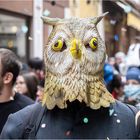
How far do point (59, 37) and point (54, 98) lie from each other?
0.94 feet

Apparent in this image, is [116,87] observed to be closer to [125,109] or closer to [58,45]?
[125,109]

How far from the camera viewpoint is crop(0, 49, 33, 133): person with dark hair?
11.4 feet

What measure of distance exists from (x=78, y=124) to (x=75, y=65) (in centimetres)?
27

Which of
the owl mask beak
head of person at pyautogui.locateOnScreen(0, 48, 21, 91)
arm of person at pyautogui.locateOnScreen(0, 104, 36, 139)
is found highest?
the owl mask beak

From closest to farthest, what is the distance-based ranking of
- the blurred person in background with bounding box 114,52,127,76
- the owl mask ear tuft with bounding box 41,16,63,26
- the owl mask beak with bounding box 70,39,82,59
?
the owl mask beak with bounding box 70,39,82,59 < the owl mask ear tuft with bounding box 41,16,63,26 < the blurred person in background with bounding box 114,52,127,76

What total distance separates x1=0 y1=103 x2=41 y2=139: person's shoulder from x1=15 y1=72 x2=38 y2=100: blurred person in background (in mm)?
3231

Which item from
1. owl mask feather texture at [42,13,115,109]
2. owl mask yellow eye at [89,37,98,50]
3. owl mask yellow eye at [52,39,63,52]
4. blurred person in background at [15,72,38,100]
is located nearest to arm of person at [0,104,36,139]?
owl mask feather texture at [42,13,115,109]

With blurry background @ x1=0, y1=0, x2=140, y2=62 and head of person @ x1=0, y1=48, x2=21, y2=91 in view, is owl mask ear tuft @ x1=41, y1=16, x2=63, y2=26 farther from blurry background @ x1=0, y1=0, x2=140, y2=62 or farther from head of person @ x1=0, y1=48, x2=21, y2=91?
blurry background @ x1=0, y1=0, x2=140, y2=62

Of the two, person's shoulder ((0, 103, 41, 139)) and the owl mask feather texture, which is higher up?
the owl mask feather texture

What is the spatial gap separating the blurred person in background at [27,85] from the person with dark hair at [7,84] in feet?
6.62

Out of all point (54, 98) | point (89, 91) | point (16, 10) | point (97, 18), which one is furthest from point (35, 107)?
point (16, 10)

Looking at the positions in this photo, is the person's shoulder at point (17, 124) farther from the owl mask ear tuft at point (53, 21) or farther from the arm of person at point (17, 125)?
the owl mask ear tuft at point (53, 21)

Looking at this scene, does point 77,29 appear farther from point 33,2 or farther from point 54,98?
point 33,2

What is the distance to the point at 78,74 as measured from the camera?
7.65 feet
